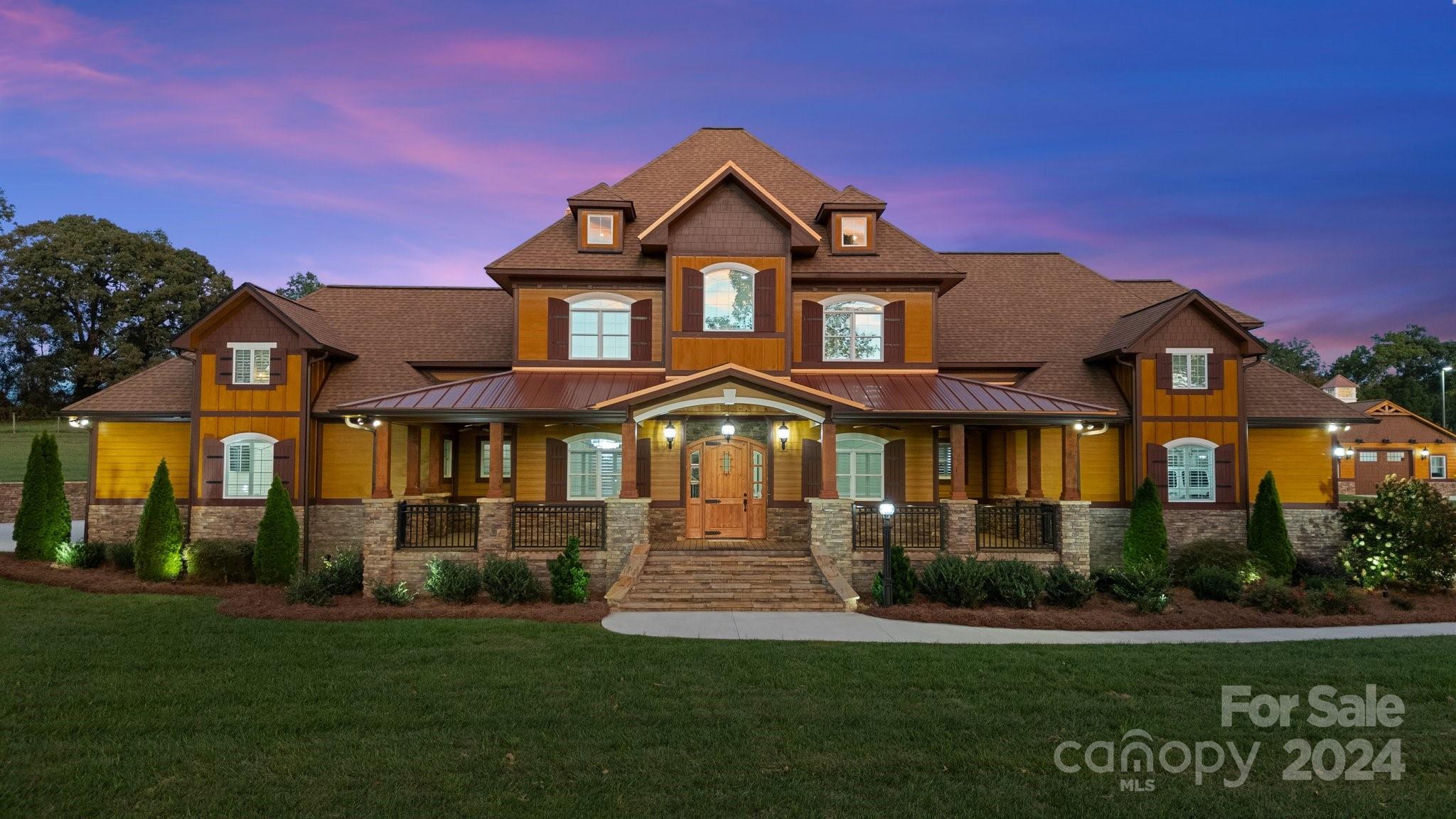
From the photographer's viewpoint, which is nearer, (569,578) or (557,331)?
(569,578)

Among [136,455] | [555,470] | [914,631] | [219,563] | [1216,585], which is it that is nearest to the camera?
[914,631]

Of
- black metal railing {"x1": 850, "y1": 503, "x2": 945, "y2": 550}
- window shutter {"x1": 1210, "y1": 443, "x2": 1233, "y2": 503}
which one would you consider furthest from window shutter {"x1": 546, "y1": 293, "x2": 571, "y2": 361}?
window shutter {"x1": 1210, "y1": 443, "x2": 1233, "y2": 503}

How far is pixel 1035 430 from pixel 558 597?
11.7m

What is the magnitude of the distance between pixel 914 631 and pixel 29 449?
150 feet

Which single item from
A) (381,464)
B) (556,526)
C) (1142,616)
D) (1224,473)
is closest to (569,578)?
(556,526)

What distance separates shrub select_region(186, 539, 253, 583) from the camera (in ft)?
50.3

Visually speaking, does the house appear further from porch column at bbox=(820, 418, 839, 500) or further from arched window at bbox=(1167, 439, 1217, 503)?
porch column at bbox=(820, 418, 839, 500)

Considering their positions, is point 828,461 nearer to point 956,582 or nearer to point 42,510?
point 956,582

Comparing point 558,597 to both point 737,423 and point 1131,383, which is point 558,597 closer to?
point 737,423

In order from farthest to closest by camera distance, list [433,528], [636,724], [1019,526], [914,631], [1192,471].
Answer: [1192,471]
[1019,526]
[433,528]
[914,631]
[636,724]

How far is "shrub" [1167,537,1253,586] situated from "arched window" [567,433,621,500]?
12339 millimetres

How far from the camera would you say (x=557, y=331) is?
1773cm

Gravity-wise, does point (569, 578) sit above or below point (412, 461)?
below

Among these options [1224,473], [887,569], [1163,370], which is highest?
[1163,370]
